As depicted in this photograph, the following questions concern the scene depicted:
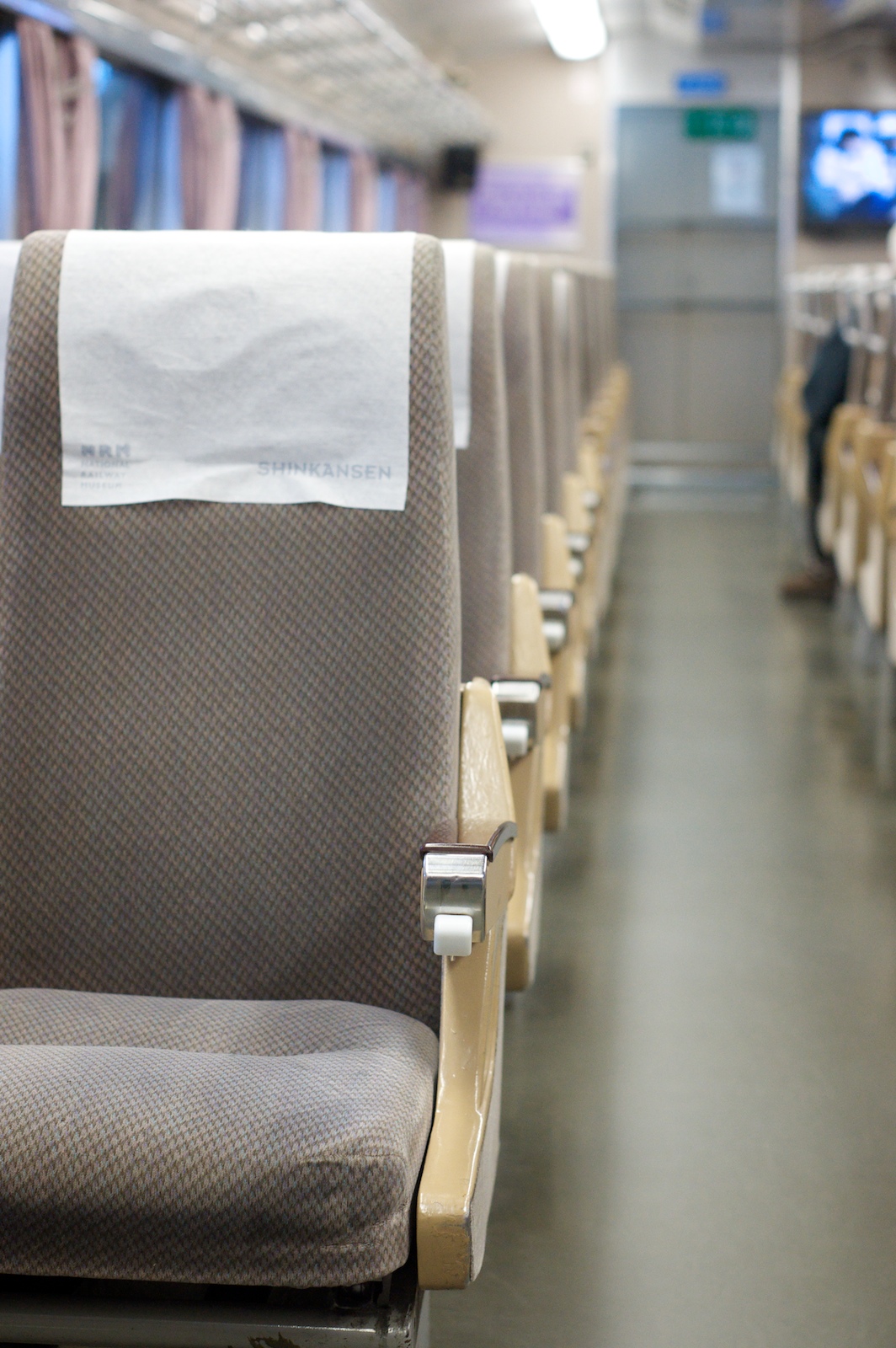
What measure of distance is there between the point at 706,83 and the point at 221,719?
12.2 m

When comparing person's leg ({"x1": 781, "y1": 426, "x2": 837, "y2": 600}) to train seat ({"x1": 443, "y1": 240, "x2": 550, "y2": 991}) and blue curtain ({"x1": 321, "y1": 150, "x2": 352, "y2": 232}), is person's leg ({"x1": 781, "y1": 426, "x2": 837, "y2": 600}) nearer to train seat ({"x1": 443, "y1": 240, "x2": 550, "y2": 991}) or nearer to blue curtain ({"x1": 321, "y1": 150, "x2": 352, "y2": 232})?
train seat ({"x1": 443, "y1": 240, "x2": 550, "y2": 991})

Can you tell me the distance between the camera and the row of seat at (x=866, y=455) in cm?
390

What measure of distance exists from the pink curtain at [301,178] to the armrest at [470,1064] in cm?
866

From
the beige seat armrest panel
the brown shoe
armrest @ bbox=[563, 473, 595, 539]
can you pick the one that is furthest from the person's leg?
the beige seat armrest panel

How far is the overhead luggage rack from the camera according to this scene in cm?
688

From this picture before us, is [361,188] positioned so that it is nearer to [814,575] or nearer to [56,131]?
[56,131]

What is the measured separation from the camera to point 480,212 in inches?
528

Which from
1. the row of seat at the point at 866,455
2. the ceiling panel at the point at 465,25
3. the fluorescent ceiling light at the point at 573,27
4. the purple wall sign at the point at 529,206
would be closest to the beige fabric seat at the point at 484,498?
the row of seat at the point at 866,455

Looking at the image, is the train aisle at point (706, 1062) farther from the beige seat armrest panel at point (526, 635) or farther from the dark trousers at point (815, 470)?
the dark trousers at point (815, 470)

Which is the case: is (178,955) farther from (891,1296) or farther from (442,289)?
(891,1296)

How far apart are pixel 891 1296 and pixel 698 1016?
82 centimetres

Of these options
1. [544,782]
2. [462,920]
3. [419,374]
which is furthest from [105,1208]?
[544,782]

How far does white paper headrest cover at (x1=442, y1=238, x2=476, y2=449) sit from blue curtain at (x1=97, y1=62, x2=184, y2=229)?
582 cm

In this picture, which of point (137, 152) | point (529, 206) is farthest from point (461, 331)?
point (529, 206)
